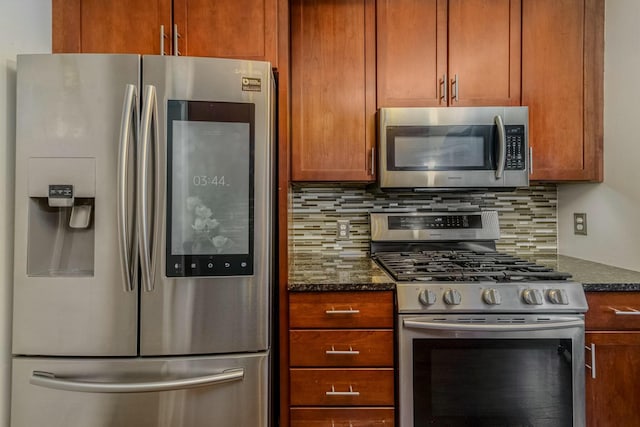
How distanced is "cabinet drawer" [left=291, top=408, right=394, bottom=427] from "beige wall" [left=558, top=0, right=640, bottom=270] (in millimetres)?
1360

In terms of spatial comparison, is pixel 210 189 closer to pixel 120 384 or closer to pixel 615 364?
pixel 120 384

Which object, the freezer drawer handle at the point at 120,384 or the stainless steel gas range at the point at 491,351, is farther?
the stainless steel gas range at the point at 491,351

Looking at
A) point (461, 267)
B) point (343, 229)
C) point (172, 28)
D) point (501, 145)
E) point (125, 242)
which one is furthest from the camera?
point (343, 229)

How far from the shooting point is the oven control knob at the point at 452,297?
1.38 m

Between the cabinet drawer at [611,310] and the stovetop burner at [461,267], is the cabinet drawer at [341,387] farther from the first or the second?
the cabinet drawer at [611,310]

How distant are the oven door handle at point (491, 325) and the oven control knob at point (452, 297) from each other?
0.28ft

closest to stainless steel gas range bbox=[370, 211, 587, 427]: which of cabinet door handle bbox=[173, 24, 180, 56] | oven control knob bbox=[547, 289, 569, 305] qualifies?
oven control knob bbox=[547, 289, 569, 305]

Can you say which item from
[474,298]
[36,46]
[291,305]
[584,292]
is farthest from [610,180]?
[36,46]

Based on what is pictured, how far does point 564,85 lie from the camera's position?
1837 mm

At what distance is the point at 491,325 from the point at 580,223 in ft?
3.40

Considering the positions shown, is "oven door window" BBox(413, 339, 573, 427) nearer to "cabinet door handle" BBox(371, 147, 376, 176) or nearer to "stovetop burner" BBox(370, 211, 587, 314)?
"stovetop burner" BBox(370, 211, 587, 314)

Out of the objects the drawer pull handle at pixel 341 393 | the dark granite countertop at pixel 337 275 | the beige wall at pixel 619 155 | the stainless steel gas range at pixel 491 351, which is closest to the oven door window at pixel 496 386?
the stainless steel gas range at pixel 491 351

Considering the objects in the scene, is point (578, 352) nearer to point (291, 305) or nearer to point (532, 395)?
point (532, 395)

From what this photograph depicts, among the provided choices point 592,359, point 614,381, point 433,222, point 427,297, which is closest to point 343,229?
point 433,222
